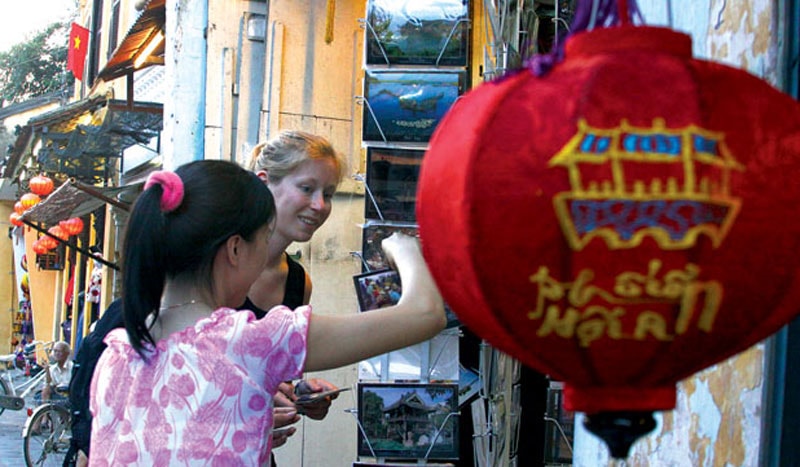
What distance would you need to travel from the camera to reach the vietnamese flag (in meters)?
19.6

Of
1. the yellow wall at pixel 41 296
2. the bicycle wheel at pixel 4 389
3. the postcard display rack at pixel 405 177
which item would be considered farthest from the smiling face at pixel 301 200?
the yellow wall at pixel 41 296

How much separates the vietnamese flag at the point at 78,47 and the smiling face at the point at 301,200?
17.7 meters

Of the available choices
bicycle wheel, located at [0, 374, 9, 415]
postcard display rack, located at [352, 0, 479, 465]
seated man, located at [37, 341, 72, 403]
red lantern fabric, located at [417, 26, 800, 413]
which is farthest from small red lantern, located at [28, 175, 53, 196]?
red lantern fabric, located at [417, 26, 800, 413]

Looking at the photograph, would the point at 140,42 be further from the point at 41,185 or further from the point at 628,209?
the point at 628,209

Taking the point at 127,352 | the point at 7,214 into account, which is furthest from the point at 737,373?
the point at 7,214

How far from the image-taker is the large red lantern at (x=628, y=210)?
1010 mm

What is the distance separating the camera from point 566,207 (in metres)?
1.01

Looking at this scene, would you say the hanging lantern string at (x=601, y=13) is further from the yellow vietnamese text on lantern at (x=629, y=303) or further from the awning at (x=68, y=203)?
the awning at (x=68, y=203)

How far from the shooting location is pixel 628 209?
1005 millimetres

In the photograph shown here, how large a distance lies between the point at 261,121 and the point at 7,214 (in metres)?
22.7

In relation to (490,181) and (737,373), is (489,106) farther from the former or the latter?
(737,373)

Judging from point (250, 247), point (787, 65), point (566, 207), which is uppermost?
point (787, 65)

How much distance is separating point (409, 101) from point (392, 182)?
0.35 meters

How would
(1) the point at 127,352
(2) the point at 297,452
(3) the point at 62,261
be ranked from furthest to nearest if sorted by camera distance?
(3) the point at 62,261, (2) the point at 297,452, (1) the point at 127,352
